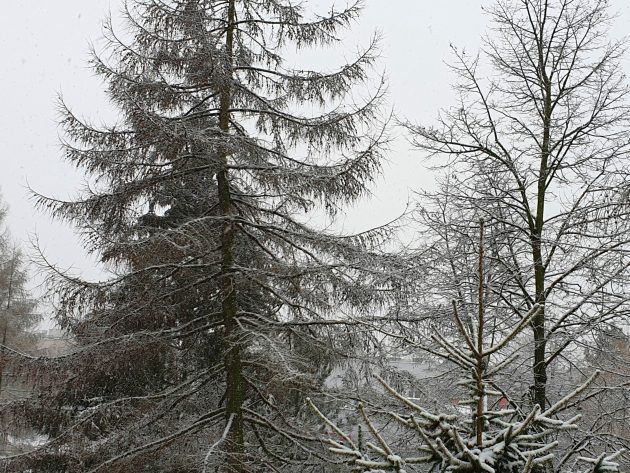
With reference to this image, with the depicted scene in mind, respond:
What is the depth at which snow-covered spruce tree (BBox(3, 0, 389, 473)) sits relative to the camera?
695 cm

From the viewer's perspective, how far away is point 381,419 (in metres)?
9.03

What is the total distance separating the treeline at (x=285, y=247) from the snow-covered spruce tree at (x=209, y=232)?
0.03 meters

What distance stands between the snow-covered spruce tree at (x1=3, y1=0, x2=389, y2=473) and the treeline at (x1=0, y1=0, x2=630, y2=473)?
0.03 metres

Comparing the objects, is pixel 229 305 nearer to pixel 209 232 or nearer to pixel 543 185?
pixel 209 232

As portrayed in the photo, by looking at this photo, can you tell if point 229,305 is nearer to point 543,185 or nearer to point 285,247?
point 285,247

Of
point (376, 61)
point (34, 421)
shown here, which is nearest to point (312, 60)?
point (376, 61)

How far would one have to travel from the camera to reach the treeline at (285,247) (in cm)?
704

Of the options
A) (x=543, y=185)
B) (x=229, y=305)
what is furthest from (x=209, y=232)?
(x=543, y=185)

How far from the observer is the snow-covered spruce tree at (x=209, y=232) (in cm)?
695

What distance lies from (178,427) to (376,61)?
538cm

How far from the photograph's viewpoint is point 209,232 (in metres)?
7.10

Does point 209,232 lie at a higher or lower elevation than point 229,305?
higher

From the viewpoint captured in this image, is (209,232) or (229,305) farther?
(229,305)

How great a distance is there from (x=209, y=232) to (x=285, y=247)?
43.6 inches
